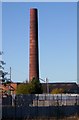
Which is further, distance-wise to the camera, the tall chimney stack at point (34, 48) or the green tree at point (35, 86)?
the tall chimney stack at point (34, 48)

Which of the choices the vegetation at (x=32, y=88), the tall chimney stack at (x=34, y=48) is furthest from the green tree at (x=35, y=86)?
the tall chimney stack at (x=34, y=48)

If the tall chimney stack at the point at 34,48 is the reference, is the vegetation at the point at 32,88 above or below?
below

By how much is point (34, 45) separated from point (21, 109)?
38713 millimetres

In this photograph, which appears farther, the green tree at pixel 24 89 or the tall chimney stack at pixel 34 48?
the tall chimney stack at pixel 34 48

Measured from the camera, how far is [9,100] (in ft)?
160

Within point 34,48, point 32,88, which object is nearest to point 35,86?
point 32,88

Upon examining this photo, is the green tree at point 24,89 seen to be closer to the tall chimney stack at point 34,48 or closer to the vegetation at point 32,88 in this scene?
the vegetation at point 32,88

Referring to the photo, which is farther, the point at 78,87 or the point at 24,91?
the point at 78,87

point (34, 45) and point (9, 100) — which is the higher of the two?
point (34, 45)

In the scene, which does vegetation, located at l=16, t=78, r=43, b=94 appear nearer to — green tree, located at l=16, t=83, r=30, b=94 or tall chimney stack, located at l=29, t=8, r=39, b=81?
green tree, located at l=16, t=83, r=30, b=94

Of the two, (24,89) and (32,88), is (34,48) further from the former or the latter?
(24,89)

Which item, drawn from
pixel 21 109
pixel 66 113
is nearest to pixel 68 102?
pixel 66 113

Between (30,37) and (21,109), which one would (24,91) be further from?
(21,109)

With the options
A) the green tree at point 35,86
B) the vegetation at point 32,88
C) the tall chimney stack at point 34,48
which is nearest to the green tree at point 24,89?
the vegetation at point 32,88
